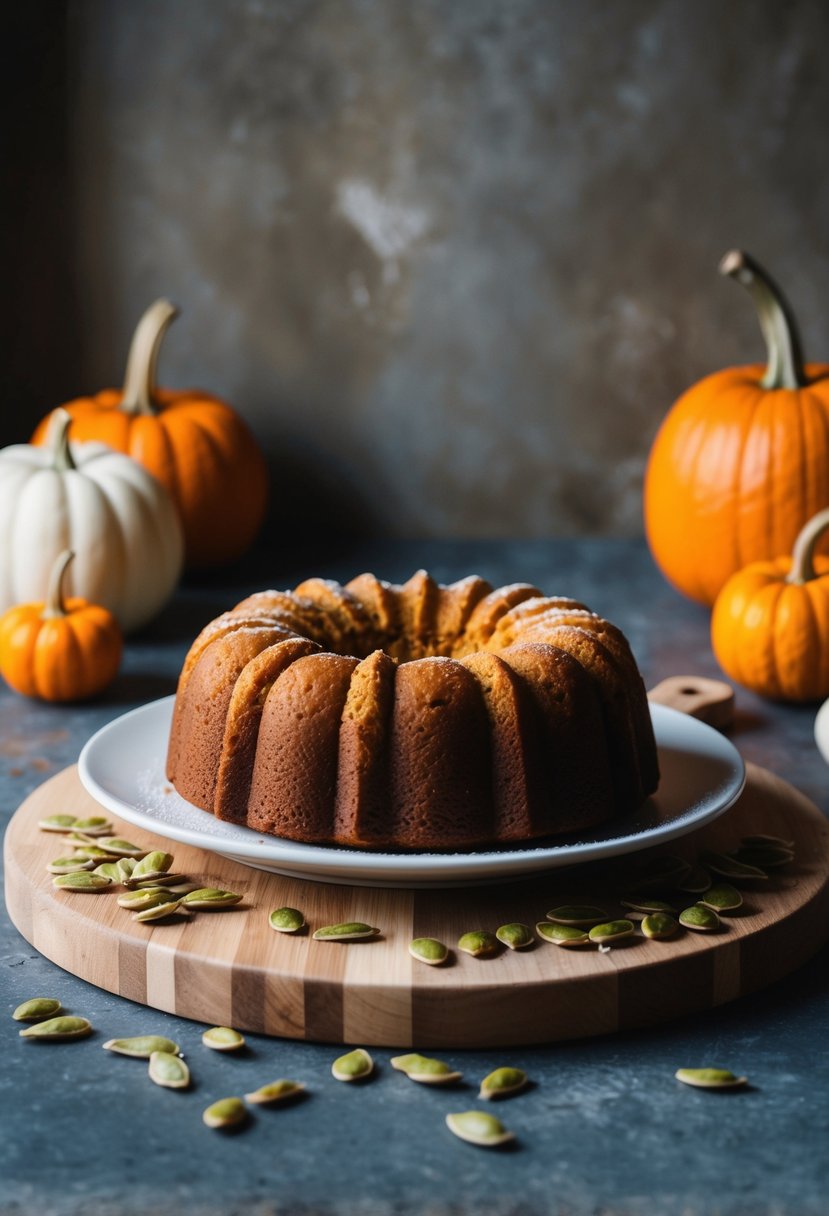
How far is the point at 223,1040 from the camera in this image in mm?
1354

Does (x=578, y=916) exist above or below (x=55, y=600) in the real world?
below

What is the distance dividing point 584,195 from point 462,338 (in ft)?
1.51

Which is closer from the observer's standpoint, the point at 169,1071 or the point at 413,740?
the point at 169,1071

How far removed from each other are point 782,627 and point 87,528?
1332 millimetres

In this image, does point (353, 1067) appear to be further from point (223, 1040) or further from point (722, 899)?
point (722, 899)

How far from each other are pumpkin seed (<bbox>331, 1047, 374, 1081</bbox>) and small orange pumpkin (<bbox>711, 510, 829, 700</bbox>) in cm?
136

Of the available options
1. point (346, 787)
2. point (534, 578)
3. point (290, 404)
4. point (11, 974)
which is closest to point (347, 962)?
point (346, 787)

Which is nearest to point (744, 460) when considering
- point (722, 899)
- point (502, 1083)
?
point (722, 899)

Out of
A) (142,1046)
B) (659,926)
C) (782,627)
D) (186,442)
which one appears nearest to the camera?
(142,1046)

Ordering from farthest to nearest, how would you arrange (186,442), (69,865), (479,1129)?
(186,442)
(69,865)
(479,1129)

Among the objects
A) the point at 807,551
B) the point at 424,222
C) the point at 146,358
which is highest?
the point at 424,222

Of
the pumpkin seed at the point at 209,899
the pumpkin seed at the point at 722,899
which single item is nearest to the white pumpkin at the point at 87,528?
the pumpkin seed at the point at 209,899

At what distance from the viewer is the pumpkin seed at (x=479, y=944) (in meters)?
1.41

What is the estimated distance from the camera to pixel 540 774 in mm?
1549
